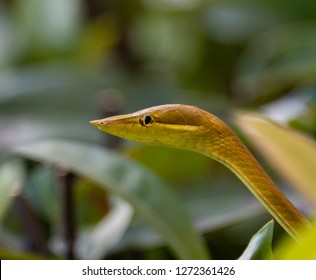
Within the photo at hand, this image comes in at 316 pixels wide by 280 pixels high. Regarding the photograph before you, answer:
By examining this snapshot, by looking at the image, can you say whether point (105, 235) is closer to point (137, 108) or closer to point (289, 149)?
point (289, 149)

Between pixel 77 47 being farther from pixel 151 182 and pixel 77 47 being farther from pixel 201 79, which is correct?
pixel 151 182

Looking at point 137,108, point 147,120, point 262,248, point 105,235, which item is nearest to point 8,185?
point 105,235

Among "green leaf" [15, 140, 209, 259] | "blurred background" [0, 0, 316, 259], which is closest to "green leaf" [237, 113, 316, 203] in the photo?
"blurred background" [0, 0, 316, 259]

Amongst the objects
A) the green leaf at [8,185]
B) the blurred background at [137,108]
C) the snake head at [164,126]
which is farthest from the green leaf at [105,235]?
the snake head at [164,126]

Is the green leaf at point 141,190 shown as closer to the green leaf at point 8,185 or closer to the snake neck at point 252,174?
the green leaf at point 8,185

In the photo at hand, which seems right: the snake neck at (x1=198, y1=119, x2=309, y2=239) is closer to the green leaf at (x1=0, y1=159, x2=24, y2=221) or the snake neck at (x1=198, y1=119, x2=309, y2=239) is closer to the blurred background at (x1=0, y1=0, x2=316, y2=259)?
the blurred background at (x1=0, y1=0, x2=316, y2=259)

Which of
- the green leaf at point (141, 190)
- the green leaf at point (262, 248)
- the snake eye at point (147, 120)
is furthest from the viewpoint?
the green leaf at point (141, 190)
